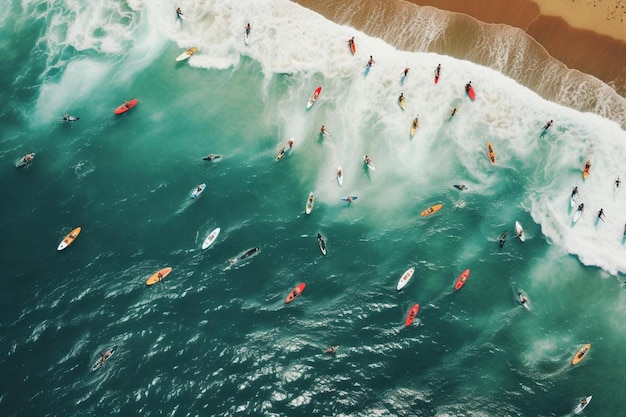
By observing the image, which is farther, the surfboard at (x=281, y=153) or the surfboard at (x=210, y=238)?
the surfboard at (x=281, y=153)

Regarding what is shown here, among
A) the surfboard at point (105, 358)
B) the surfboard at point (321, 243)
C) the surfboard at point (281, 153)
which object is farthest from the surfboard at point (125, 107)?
the surfboard at point (321, 243)

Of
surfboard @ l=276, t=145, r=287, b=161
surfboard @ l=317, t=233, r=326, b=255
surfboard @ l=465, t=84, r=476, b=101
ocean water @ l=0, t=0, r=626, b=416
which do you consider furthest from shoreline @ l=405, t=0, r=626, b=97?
surfboard @ l=317, t=233, r=326, b=255

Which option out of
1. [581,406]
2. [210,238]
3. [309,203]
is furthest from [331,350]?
[581,406]

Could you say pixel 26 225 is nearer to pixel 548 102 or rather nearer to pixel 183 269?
pixel 183 269

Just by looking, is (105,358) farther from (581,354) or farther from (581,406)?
(581,354)

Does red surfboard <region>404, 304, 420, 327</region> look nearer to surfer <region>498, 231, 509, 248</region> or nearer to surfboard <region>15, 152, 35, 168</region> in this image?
surfer <region>498, 231, 509, 248</region>

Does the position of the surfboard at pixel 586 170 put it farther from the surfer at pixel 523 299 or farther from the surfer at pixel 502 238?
the surfer at pixel 523 299
